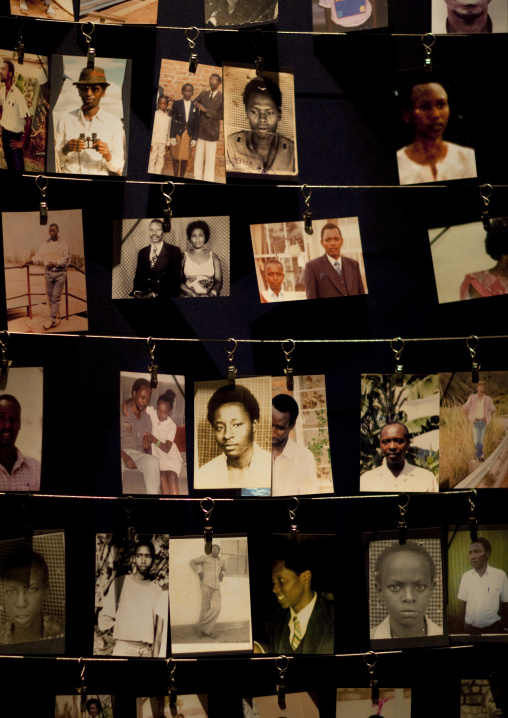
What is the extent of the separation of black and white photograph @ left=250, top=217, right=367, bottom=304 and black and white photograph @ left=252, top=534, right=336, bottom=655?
1.58ft

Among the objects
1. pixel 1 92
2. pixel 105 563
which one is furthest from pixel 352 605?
pixel 1 92

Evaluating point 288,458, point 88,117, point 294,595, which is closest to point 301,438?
point 288,458

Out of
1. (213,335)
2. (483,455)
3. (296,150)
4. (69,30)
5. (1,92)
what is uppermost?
(69,30)

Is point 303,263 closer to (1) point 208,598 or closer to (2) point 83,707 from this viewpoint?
(1) point 208,598

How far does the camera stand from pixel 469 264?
148cm

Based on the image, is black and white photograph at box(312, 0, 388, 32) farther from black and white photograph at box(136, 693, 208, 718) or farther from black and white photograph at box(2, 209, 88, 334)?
black and white photograph at box(136, 693, 208, 718)

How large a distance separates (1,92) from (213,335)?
617 mm

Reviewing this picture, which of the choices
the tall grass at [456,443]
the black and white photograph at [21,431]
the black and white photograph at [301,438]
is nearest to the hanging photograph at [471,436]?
the tall grass at [456,443]

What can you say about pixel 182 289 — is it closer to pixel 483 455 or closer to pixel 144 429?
pixel 144 429

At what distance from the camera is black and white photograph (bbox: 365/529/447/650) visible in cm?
146

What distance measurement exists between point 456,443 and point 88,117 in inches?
37.9

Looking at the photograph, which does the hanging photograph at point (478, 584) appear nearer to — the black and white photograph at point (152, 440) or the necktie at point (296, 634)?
the necktie at point (296, 634)

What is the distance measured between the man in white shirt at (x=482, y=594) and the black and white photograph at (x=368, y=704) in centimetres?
19

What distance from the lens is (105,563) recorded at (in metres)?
1.45
